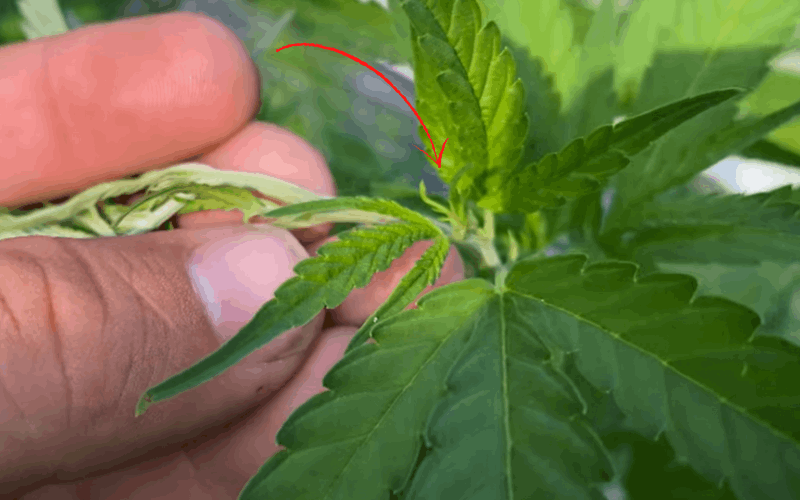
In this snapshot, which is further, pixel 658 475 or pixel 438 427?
pixel 658 475

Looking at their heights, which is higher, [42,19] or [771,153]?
[771,153]

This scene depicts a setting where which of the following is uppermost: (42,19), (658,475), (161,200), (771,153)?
(771,153)

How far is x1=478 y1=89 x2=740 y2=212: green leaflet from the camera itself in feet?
1.26


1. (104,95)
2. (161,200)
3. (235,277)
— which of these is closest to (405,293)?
(235,277)

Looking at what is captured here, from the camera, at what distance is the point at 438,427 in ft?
1.29

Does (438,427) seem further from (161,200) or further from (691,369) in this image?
(161,200)

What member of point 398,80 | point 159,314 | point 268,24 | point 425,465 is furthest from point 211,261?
point 268,24

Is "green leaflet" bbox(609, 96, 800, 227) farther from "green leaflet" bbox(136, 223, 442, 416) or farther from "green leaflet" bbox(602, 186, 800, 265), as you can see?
"green leaflet" bbox(136, 223, 442, 416)

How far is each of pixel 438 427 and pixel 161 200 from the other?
16.1 inches

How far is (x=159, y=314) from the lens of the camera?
513mm

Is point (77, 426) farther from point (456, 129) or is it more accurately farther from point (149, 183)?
point (456, 129)

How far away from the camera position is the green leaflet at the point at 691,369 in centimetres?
35

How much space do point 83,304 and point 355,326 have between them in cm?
36

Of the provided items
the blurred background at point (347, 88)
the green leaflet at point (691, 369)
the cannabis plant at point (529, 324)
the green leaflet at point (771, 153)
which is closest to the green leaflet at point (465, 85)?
the cannabis plant at point (529, 324)
